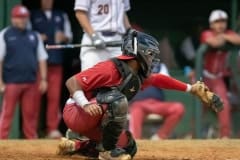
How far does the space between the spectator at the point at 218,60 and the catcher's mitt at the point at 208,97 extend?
3.66m

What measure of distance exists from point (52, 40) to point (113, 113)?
458 centimetres

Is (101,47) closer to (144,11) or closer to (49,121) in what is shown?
(49,121)

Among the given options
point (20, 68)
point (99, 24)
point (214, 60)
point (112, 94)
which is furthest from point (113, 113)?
point (214, 60)

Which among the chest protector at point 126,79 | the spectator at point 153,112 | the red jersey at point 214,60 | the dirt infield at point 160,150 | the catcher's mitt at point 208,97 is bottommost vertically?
the spectator at point 153,112

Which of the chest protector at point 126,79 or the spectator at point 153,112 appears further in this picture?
the spectator at point 153,112

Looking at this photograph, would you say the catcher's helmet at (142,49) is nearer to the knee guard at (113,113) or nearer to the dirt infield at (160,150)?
the knee guard at (113,113)

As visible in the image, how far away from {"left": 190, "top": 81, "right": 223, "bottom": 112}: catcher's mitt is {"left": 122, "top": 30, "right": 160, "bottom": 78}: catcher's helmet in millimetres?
458

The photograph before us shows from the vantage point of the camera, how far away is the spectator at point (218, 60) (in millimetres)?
10031

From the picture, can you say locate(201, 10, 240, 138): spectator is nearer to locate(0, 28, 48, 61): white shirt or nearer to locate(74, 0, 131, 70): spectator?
locate(0, 28, 48, 61): white shirt

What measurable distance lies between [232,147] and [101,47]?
1513mm

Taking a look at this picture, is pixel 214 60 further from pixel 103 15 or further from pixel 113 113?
pixel 113 113

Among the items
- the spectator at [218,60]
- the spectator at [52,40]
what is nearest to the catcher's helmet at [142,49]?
the spectator at [218,60]

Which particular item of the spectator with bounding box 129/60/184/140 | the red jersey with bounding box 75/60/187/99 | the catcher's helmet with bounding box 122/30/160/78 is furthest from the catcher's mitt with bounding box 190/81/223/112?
the spectator with bounding box 129/60/184/140

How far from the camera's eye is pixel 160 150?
740cm
